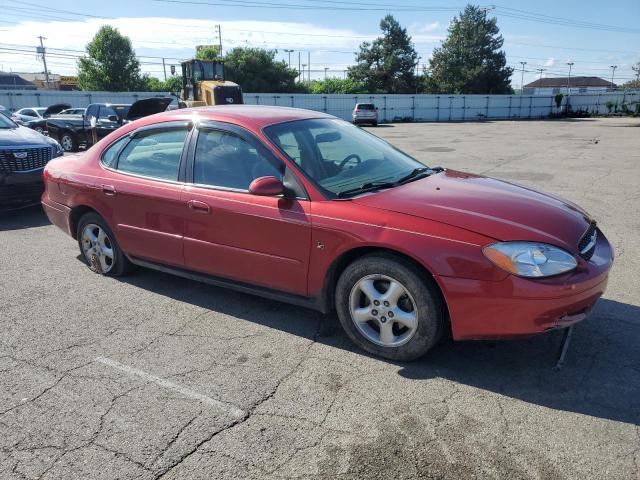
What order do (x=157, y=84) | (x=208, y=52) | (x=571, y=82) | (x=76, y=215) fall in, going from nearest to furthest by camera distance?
(x=76, y=215)
(x=157, y=84)
(x=208, y=52)
(x=571, y=82)

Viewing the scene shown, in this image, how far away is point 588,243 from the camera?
353 centimetres

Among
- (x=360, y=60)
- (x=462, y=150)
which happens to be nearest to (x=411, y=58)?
(x=360, y=60)

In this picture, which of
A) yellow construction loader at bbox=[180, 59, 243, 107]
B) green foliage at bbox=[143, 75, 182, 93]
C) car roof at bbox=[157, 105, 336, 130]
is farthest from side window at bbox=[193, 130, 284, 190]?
green foliage at bbox=[143, 75, 182, 93]

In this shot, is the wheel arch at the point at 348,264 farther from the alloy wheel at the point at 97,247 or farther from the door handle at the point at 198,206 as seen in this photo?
the alloy wheel at the point at 97,247

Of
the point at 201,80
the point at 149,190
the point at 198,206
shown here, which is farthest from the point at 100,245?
the point at 201,80

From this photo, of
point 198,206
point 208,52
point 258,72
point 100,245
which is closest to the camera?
point 198,206

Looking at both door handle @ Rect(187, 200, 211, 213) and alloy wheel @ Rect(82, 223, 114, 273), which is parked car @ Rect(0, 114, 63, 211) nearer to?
alloy wheel @ Rect(82, 223, 114, 273)

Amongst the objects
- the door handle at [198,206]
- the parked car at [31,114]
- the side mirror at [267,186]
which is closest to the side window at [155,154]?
the door handle at [198,206]

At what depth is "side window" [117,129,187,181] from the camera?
14.5 feet

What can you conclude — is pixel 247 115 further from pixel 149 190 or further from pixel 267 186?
pixel 149 190

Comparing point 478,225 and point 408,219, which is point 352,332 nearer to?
point 408,219

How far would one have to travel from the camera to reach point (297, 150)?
157 inches

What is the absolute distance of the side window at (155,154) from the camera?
14.5 ft

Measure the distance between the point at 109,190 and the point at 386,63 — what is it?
65.8 m
